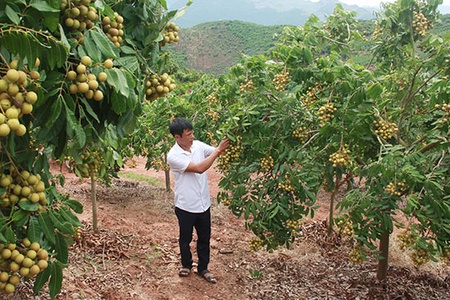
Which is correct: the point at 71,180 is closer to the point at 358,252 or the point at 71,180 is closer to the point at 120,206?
the point at 120,206

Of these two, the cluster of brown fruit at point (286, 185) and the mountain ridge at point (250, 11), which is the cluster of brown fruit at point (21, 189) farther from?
the mountain ridge at point (250, 11)

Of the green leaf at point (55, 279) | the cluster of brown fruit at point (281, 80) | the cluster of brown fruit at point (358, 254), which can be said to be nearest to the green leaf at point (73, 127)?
the green leaf at point (55, 279)

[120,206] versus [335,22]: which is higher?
[335,22]

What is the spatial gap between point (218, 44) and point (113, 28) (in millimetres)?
30196

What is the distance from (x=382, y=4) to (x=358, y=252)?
2125 millimetres

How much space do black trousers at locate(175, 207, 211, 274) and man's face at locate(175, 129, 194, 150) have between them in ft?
1.95

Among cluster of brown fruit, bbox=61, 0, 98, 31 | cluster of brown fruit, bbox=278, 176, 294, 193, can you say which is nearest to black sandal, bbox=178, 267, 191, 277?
cluster of brown fruit, bbox=278, 176, 294, 193

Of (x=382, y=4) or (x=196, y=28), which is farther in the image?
(x=196, y=28)

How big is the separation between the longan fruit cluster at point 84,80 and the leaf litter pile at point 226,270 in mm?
2336

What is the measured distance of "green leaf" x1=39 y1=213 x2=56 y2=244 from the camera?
4.98 ft

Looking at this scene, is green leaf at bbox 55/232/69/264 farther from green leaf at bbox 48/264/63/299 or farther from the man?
the man

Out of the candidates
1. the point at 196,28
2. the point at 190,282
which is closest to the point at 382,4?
the point at 190,282

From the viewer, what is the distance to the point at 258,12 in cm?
7350

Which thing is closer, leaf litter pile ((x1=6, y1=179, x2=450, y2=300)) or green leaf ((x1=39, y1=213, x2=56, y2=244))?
green leaf ((x1=39, y1=213, x2=56, y2=244))
